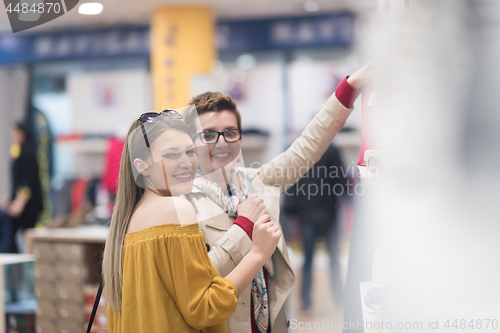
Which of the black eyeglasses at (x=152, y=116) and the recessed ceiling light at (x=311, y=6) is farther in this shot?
the recessed ceiling light at (x=311, y=6)

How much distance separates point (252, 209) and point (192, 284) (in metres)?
0.31

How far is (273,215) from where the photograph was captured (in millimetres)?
1395

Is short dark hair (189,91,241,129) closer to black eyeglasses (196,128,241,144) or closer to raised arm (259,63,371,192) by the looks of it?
black eyeglasses (196,128,241,144)

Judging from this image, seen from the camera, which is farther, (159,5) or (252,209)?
(159,5)

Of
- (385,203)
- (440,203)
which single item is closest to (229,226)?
(385,203)

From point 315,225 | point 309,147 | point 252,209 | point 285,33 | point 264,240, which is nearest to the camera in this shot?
point 264,240

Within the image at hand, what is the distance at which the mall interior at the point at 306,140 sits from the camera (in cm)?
67

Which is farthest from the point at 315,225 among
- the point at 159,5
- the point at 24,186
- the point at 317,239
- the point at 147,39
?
the point at 147,39

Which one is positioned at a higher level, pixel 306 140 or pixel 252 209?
pixel 306 140

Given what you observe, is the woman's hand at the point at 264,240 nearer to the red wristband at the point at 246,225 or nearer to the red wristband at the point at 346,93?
the red wristband at the point at 246,225

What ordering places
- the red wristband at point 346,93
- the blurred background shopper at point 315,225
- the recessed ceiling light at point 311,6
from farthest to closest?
the recessed ceiling light at point 311,6
the blurred background shopper at point 315,225
the red wristband at point 346,93

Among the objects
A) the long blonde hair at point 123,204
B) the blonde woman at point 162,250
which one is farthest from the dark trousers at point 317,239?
the long blonde hair at point 123,204

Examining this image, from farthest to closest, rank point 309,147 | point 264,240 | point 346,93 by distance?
point 309,147, point 346,93, point 264,240

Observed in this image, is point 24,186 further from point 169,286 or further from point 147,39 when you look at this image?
point 169,286
